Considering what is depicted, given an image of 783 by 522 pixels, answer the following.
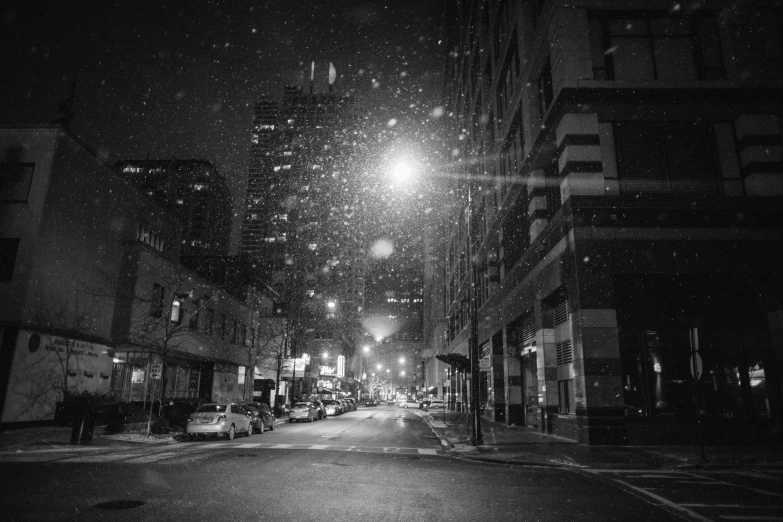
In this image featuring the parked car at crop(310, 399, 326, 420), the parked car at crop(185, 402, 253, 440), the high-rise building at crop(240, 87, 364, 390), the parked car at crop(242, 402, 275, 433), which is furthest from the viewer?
the high-rise building at crop(240, 87, 364, 390)

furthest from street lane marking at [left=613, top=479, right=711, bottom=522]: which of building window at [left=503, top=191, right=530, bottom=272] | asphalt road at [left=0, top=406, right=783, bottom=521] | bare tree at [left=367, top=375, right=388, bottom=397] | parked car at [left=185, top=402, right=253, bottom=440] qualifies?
bare tree at [left=367, top=375, right=388, bottom=397]

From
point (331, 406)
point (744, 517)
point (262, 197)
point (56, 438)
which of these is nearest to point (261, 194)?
point (262, 197)

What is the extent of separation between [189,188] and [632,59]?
159 m

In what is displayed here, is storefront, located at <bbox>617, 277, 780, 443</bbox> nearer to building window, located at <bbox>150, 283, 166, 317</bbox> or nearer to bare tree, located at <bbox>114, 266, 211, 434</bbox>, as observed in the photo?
bare tree, located at <bbox>114, 266, 211, 434</bbox>

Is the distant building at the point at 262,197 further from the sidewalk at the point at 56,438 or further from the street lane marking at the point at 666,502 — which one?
the street lane marking at the point at 666,502

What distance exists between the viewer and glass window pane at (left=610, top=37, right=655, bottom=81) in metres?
20.5

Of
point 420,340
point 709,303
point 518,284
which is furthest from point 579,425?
point 420,340

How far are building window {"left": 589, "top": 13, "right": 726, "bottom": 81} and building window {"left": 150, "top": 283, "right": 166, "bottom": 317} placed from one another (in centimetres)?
2548

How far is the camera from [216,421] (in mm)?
20844

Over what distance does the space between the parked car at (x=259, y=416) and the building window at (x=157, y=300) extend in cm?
786

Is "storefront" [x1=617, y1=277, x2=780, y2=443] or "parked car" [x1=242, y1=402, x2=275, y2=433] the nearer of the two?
"storefront" [x1=617, y1=277, x2=780, y2=443]

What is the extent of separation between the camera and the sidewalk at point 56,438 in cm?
1602

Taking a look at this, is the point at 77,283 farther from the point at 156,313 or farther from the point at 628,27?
the point at 628,27

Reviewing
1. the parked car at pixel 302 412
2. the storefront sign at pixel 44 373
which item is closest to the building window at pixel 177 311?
the storefront sign at pixel 44 373
